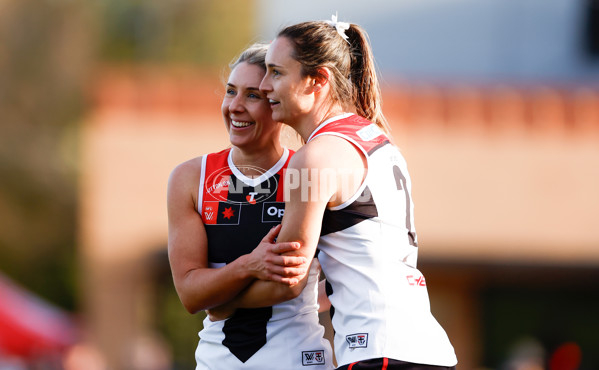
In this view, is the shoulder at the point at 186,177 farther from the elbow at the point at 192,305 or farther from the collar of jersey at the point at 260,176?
the elbow at the point at 192,305

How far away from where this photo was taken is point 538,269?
499 inches

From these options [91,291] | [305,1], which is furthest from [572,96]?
[91,291]

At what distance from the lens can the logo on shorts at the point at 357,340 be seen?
3.26 meters

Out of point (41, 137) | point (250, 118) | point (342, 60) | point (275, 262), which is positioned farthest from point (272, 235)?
point (41, 137)

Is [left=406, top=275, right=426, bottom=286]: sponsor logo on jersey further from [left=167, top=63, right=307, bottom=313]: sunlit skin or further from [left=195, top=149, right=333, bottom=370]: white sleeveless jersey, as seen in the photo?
[left=195, top=149, right=333, bottom=370]: white sleeveless jersey

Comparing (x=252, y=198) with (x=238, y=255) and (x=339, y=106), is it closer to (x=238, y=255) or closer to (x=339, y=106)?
(x=238, y=255)

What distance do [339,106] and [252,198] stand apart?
1.67 feet

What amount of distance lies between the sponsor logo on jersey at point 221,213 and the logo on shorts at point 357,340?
0.71 meters

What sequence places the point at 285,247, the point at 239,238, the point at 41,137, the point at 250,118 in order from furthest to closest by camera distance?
the point at 41,137 → the point at 250,118 → the point at 239,238 → the point at 285,247

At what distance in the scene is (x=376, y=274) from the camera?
10.8ft

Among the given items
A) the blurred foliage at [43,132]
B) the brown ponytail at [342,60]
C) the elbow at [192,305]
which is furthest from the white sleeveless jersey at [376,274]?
the blurred foliage at [43,132]

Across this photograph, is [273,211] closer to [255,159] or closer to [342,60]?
[255,159]

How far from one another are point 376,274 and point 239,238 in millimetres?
673

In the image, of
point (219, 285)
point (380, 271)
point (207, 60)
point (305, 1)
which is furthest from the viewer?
point (207, 60)
